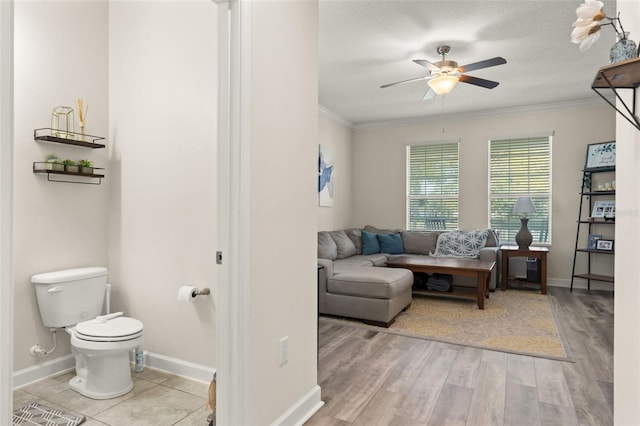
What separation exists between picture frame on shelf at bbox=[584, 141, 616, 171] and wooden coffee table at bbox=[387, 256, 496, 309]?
6.61 ft

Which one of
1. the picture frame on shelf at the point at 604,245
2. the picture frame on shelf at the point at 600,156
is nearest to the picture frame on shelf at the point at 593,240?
the picture frame on shelf at the point at 604,245

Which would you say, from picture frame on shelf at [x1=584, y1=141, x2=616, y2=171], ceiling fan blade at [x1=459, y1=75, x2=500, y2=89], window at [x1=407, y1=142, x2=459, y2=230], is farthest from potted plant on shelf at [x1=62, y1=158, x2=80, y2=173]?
picture frame on shelf at [x1=584, y1=141, x2=616, y2=171]

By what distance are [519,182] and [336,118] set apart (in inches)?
120

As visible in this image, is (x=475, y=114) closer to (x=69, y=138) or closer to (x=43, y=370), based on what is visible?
(x=69, y=138)

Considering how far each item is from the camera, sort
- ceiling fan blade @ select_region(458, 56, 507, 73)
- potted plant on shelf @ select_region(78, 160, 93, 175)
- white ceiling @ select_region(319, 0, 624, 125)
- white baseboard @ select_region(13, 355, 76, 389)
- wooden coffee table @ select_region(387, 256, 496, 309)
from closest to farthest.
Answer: white baseboard @ select_region(13, 355, 76, 389) < potted plant on shelf @ select_region(78, 160, 93, 175) < white ceiling @ select_region(319, 0, 624, 125) < ceiling fan blade @ select_region(458, 56, 507, 73) < wooden coffee table @ select_region(387, 256, 496, 309)

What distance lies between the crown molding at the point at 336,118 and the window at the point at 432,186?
1.11m

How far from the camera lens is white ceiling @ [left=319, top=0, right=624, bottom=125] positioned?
3102mm

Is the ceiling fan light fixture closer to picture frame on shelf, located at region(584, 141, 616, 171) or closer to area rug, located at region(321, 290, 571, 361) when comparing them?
area rug, located at region(321, 290, 571, 361)

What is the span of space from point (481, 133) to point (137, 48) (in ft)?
16.8

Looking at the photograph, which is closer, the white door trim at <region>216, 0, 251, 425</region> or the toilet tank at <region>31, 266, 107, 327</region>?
the white door trim at <region>216, 0, 251, 425</region>

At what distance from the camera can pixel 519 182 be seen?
599 cm

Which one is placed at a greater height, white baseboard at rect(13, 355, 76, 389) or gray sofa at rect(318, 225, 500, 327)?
gray sofa at rect(318, 225, 500, 327)

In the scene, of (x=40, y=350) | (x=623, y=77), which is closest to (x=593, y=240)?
(x=623, y=77)

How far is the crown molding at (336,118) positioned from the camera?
6.04m
